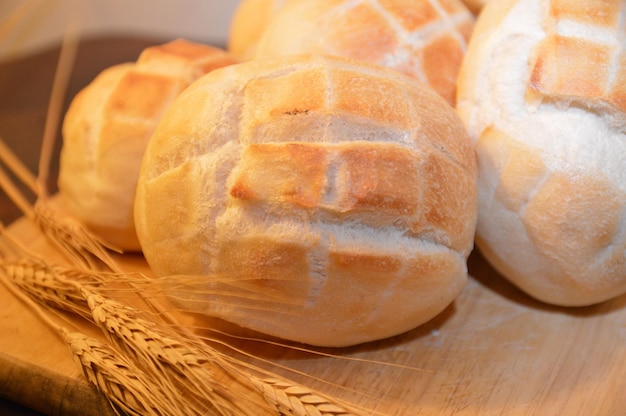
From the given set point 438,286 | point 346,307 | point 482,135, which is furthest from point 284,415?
point 482,135

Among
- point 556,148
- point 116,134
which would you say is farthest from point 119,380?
point 556,148

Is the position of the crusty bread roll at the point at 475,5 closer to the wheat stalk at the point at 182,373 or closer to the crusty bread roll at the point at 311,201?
the crusty bread roll at the point at 311,201

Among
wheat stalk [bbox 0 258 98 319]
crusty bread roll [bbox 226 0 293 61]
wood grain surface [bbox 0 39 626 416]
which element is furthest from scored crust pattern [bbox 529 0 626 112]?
wheat stalk [bbox 0 258 98 319]

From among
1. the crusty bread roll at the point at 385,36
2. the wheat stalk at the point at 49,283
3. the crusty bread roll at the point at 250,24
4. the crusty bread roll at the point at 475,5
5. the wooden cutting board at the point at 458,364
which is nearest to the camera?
the wooden cutting board at the point at 458,364

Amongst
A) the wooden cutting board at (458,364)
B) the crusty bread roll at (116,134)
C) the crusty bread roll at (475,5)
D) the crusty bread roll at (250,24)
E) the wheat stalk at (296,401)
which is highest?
the crusty bread roll at (116,134)

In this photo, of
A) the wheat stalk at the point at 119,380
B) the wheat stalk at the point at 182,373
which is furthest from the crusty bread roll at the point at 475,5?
the wheat stalk at the point at 119,380

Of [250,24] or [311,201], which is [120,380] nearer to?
[311,201]

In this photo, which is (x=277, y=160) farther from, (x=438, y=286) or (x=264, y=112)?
(x=438, y=286)

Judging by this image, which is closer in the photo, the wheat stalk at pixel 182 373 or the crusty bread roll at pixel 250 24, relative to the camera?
the wheat stalk at pixel 182 373

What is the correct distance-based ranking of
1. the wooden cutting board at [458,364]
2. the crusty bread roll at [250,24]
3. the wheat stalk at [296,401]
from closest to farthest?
1. the wheat stalk at [296,401]
2. the wooden cutting board at [458,364]
3. the crusty bread roll at [250,24]
